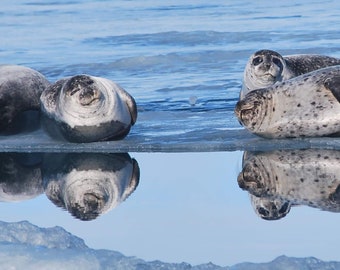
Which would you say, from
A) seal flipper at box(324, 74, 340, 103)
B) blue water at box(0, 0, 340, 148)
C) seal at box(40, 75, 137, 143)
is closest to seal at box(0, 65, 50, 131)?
seal at box(40, 75, 137, 143)

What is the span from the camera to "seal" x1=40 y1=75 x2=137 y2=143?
25.8 ft

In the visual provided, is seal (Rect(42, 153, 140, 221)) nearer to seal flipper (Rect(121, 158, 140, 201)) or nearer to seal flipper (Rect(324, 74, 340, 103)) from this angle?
seal flipper (Rect(121, 158, 140, 201))

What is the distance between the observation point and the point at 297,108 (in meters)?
7.77

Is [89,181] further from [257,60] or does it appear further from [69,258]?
[257,60]

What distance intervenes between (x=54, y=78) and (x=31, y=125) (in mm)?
3500

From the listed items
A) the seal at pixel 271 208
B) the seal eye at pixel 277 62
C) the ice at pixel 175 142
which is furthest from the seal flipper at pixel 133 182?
the seal eye at pixel 277 62

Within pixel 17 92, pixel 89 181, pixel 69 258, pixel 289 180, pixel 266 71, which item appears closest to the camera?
pixel 69 258

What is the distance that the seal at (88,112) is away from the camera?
7879 millimetres

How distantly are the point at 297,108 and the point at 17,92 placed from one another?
2.14 meters

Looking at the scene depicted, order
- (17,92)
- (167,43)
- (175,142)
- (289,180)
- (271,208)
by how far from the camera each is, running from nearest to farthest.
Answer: (271,208) → (289,180) → (175,142) → (17,92) → (167,43)

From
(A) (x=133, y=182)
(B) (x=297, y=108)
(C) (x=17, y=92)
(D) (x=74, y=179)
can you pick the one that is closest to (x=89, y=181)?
(D) (x=74, y=179)

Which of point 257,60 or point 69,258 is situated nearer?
point 69,258

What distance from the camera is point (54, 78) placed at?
12211 millimetres

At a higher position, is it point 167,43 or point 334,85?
point 334,85
